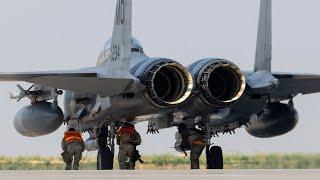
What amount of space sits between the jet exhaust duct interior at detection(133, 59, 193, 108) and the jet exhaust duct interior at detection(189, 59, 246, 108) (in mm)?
472

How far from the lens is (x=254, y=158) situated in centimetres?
3170

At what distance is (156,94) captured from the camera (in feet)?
64.9

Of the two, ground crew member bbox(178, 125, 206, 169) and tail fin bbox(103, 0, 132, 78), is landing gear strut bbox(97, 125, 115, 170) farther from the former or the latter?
ground crew member bbox(178, 125, 206, 169)

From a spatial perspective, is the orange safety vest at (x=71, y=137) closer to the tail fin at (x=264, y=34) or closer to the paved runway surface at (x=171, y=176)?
the tail fin at (x=264, y=34)

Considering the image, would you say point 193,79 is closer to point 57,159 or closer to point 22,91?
point 22,91

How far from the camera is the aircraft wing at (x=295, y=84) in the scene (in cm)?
2242

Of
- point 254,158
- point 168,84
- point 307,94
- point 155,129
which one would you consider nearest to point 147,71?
point 168,84

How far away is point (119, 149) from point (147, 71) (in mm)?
1887

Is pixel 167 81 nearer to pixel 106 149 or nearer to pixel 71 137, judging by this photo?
pixel 71 137

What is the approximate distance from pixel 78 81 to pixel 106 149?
3525 mm

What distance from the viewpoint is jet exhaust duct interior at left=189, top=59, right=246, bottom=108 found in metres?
19.8

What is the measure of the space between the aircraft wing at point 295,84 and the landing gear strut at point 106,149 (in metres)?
4.34

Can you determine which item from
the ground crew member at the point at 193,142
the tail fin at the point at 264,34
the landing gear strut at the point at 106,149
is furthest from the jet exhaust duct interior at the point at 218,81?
the landing gear strut at the point at 106,149

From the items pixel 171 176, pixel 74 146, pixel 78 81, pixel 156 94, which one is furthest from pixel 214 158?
pixel 171 176
